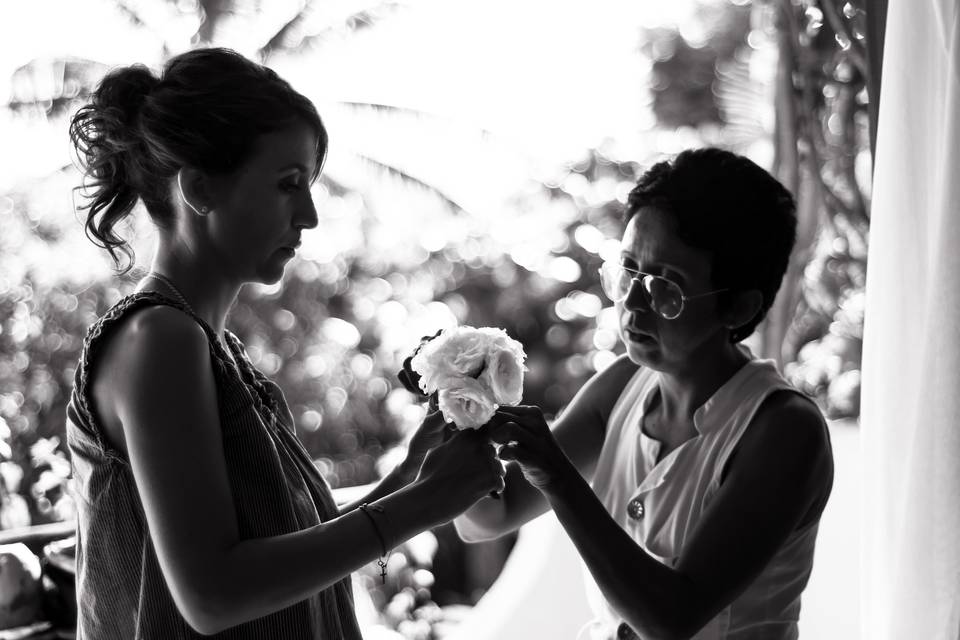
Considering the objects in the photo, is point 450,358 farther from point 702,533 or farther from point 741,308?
point 741,308

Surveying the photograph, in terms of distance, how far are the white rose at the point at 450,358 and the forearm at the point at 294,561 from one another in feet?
0.86

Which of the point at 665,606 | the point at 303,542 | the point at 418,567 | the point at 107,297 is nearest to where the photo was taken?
the point at 303,542

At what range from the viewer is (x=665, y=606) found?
1.81 m

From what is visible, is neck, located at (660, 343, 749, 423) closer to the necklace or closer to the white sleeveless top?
the white sleeveless top

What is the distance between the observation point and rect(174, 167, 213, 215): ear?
5.50ft

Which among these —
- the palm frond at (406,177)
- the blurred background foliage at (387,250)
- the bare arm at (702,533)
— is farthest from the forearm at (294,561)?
the palm frond at (406,177)

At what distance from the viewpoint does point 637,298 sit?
82.6 inches

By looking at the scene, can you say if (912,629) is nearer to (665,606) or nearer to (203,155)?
(665,606)

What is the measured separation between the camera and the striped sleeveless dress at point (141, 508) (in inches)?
62.7

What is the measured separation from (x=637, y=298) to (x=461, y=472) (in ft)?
1.98

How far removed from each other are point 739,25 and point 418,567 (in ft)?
19.6

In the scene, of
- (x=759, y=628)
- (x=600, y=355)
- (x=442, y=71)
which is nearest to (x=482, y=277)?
(x=600, y=355)

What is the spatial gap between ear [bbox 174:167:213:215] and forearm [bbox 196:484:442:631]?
1.92 ft

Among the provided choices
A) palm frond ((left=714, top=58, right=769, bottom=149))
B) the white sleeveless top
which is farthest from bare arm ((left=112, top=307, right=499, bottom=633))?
palm frond ((left=714, top=58, right=769, bottom=149))
